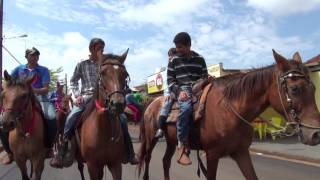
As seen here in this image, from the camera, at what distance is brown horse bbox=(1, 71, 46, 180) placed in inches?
312

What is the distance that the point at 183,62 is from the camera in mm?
8414

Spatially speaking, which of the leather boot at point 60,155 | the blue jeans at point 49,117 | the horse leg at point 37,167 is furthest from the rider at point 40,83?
the leather boot at point 60,155

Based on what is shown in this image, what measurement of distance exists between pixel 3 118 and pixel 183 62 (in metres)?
3.11

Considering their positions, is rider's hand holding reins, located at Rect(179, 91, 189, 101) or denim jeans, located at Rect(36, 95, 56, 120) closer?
rider's hand holding reins, located at Rect(179, 91, 189, 101)

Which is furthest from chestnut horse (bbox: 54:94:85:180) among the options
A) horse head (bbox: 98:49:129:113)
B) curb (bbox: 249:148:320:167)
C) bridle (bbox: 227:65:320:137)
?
curb (bbox: 249:148:320:167)

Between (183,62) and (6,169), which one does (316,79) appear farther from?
(183,62)

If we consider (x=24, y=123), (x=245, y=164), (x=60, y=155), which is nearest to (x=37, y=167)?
(x=60, y=155)

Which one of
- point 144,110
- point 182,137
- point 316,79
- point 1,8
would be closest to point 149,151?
point 144,110

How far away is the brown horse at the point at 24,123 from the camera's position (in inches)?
312

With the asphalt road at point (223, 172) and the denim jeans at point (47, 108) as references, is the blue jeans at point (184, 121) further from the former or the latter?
the asphalt road at point (223, 172)

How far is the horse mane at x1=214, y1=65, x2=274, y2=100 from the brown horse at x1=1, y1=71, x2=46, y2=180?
3242mm

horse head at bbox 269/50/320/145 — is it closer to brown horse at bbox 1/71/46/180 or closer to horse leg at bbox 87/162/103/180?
horse leg at bbox 87/162/103/180

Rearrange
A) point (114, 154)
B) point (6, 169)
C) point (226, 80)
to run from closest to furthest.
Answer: point (114, 154), point (226, 80), point (6, 169)

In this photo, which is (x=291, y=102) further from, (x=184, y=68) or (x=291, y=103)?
(x=184, y=68)
